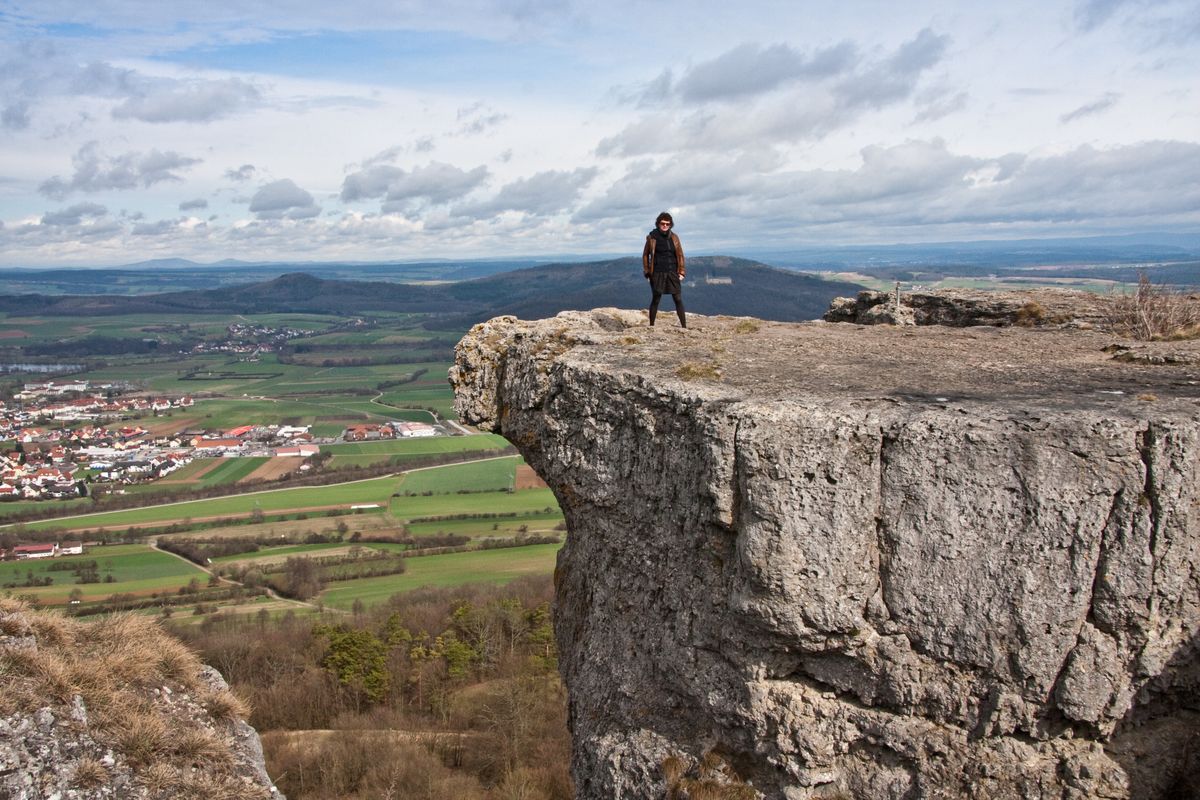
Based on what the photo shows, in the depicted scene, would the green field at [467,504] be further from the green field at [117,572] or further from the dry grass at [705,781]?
the dry grass at [705,781]

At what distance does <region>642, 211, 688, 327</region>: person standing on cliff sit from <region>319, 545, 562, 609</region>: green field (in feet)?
106

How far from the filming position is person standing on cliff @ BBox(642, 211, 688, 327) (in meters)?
12.8

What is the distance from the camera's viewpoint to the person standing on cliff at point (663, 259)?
12812mm

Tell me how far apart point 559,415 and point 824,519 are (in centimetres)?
427

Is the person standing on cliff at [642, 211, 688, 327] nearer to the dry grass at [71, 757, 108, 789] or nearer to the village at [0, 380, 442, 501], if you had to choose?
the dry grass at [71, 757, 108, 789]

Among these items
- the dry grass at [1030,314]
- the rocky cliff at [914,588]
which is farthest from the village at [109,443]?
the rocky cliff at [914,588]

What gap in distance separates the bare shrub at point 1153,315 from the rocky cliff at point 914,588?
3.48 metres

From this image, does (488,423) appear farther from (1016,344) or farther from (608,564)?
(1016,344)

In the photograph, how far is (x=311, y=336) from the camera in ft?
490

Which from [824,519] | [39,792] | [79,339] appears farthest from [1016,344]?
[79,339]

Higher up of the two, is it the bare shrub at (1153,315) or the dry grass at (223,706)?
the bare shrub at (1153,315)

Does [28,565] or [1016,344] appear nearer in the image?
[1016,344]

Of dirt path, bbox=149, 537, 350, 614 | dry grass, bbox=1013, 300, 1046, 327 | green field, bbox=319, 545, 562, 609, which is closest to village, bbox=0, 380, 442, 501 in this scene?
dirt path, bbox=149, 537, 350, 614

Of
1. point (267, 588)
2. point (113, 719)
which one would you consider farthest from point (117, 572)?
point (113, 719)
